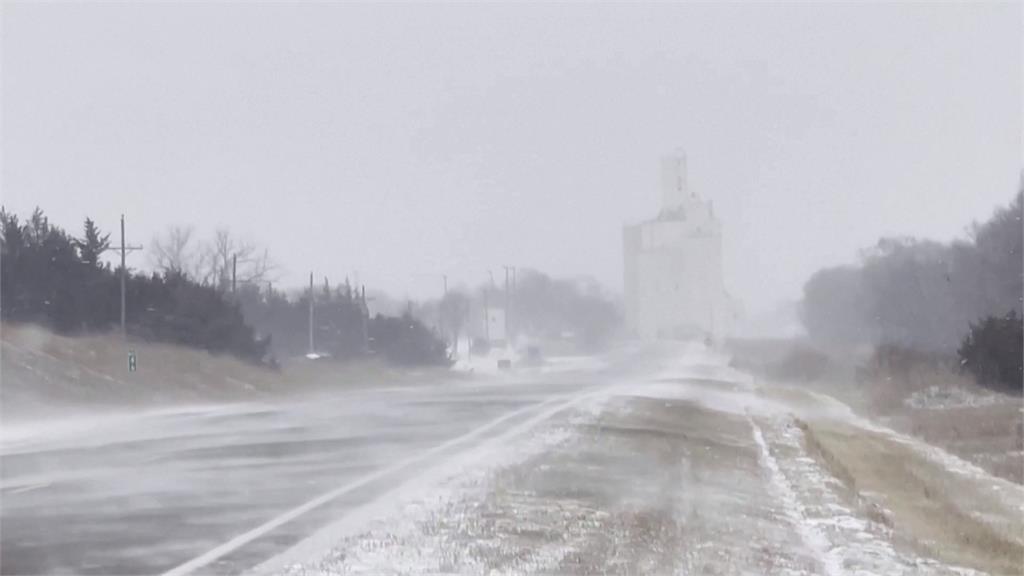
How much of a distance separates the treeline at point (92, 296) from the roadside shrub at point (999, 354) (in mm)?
29349

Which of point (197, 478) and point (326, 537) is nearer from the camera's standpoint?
point (326, 537)

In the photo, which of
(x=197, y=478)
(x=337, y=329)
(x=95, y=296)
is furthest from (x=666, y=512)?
(x=337, y=329)

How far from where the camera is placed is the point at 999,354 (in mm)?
43344

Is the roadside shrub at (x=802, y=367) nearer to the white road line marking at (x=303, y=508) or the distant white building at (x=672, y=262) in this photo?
the distant white building at (x=672, y=262)

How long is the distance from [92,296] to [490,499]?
42.2m

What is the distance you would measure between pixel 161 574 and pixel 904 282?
75197 millimetres

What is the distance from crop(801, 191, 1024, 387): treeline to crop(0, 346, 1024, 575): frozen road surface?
22.1 meters

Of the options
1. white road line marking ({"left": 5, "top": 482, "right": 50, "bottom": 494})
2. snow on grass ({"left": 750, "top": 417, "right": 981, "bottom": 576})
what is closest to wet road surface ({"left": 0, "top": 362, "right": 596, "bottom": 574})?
white road line marking ({"left": 5, "top": 482, "right": 50, "bottom": 494})

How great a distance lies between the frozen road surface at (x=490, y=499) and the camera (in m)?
11.5

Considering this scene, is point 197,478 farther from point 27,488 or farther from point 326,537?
point 326,537

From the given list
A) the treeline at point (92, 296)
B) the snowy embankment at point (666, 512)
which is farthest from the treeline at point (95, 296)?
the snowy embankment at point (666, 512)

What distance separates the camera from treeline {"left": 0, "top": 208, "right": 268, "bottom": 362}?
52.8 m

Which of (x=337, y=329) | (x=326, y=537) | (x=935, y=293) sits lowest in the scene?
(x=326, y=537)

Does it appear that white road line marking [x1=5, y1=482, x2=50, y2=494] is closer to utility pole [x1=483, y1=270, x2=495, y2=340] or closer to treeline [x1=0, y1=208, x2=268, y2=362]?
treeline [x1=0, y1=208, x2=268, y2=362]
